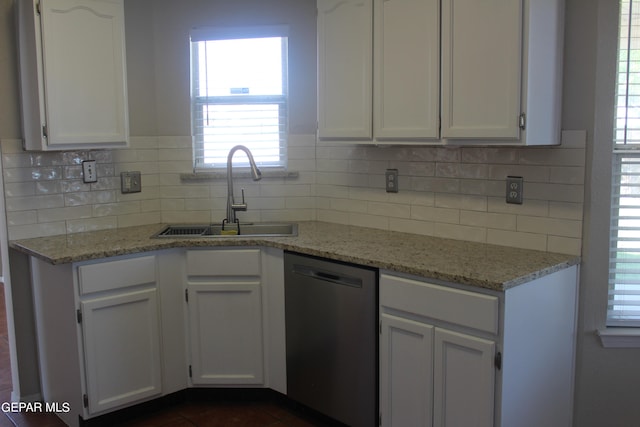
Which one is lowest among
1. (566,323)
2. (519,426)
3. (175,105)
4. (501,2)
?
(519,426)

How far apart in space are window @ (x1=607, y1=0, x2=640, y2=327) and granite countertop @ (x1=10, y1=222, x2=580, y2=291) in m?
0.22

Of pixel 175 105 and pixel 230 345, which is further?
pixel 175 105

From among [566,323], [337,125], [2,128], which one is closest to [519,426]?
[566,323]

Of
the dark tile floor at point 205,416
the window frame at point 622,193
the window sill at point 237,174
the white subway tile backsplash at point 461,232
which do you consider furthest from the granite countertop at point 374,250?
the dark tile floor at point 205,416

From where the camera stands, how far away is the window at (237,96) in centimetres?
354

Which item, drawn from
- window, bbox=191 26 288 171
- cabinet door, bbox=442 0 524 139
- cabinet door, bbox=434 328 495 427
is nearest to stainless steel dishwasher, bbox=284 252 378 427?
cabinet door, bbox=434 328 495 427

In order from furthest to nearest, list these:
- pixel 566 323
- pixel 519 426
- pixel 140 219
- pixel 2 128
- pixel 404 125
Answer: pixel 140 219, pixel 2 128, pixel 404 125, pixel 566 323, pixel 519 426

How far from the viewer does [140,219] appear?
140 inches

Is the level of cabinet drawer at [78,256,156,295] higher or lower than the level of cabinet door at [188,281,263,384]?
higher

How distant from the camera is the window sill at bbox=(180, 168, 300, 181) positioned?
3.57m

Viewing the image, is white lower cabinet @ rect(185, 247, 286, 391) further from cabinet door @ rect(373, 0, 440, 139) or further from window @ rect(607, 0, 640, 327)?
window @ rect(607, 0, 640, 327)

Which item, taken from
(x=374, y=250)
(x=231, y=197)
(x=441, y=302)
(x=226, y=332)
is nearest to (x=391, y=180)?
(x=374, y=250)

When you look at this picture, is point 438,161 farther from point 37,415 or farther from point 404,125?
point 37,415

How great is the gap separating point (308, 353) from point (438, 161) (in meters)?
1.13
